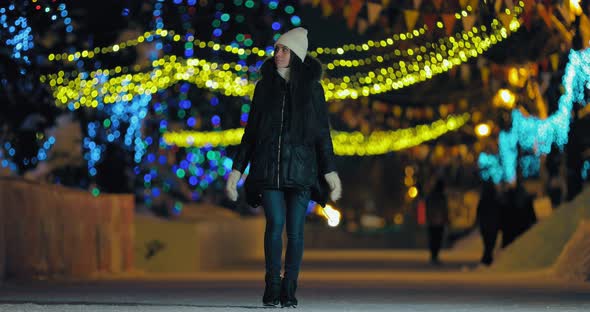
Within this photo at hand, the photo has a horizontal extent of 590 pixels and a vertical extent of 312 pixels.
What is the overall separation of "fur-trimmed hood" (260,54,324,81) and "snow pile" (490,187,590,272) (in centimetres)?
1042

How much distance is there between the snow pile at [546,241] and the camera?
21.9 meters

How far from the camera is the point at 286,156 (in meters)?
11.2

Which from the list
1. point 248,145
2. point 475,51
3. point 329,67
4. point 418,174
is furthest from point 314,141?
point 418,174

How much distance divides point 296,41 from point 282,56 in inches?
5.8

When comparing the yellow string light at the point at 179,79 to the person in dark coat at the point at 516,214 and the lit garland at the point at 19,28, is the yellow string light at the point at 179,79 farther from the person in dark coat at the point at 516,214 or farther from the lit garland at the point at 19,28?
the lit garland at the point at 19,28

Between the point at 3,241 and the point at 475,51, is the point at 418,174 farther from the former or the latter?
the point at 3,241

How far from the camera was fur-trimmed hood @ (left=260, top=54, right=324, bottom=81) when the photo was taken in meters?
11.4

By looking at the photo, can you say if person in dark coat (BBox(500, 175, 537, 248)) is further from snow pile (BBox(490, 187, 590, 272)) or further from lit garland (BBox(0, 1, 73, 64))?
lit garland (BBox(0, 1, 73, 64))

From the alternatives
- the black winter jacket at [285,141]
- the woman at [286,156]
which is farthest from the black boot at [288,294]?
the black winter jacket at [285,141]

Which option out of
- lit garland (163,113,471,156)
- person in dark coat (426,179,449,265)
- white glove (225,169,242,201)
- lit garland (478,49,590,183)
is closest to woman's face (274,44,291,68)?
white glove (225,169,242,201)

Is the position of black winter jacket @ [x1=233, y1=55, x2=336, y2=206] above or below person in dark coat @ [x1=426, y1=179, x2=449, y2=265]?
above

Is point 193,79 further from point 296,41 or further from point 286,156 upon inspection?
point 286,156

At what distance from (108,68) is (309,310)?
58.4ft

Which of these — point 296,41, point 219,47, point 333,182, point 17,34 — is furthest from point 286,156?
point 219,47
